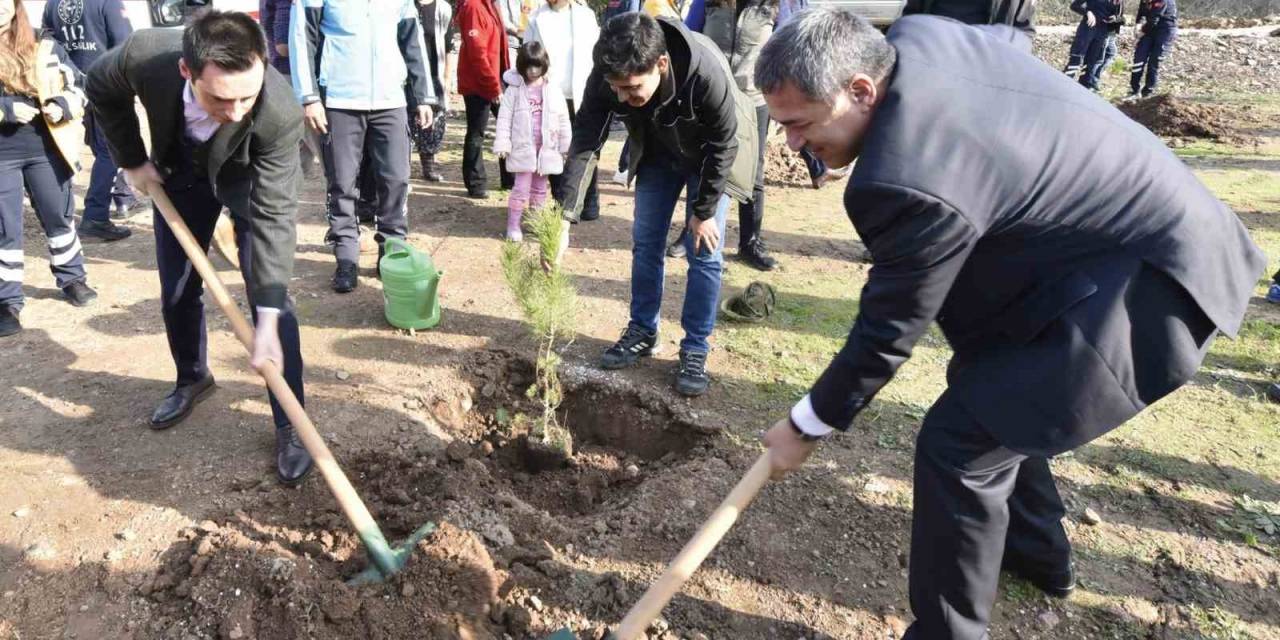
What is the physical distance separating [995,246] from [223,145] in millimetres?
2581

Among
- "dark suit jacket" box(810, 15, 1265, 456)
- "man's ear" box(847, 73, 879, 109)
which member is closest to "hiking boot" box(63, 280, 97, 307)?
"dark suit jacket" box(810, 15, 1265, 456)

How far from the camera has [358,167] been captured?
5.01 metres

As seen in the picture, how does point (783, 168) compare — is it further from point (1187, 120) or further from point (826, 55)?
point (826, 55)

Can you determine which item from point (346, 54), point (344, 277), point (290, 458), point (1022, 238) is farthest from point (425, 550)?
point (346, 54)

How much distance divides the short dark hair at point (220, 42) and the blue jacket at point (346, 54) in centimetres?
221

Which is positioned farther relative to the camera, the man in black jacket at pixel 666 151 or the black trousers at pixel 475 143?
the black trousers at pixel 475 143

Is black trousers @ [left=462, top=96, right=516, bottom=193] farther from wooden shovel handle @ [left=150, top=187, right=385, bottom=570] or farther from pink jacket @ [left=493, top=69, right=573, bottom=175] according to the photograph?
wooden shovel handle @ [left=150, top=187, right=385, bottom=570]

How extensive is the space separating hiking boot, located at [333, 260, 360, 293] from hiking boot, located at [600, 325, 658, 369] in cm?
193

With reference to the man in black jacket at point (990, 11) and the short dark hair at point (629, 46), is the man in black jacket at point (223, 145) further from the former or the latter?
the man in black jacket at point (990, 11)

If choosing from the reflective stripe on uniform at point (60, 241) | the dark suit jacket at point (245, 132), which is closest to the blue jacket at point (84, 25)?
the reflective stripe on uniform at point (60, 241)

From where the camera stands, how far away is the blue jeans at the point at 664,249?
388cm

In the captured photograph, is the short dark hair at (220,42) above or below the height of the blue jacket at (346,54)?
above

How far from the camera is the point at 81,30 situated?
222 inches

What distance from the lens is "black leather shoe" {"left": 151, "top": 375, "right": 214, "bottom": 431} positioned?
357 cm
